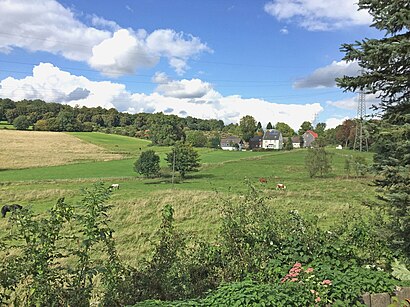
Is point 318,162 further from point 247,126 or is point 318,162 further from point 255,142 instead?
point 247,126

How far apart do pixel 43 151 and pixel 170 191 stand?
118 feet

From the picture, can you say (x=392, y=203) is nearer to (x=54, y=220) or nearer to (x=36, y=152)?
(x=54, y=220)

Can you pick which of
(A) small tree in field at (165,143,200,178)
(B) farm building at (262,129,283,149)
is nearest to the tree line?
(B) farm building at (262,129,283,149)

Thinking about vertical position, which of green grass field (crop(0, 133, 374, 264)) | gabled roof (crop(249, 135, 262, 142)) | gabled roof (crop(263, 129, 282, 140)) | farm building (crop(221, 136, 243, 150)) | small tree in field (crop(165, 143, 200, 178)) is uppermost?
gabled roof (crop(263, 129, 282, 140))

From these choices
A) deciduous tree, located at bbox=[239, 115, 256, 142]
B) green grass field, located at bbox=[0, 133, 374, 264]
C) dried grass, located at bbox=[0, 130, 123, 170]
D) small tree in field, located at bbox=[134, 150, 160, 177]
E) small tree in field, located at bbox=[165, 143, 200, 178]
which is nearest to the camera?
green grass field, located at bbox=[0, 133, 374, 264]

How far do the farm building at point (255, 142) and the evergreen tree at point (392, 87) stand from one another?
98.4m

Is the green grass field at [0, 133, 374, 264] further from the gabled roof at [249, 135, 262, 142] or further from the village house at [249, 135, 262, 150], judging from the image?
the gabled roof at [249, 135, 262, 142]

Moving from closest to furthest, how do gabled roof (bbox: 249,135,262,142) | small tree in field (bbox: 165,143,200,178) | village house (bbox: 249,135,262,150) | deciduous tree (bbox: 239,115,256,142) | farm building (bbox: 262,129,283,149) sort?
small tree in field (bbox: 165,143,200,178)
farm building (bbox: 262,129,283,149)
village house (bbox: 249,135,262,150)
gabled roof (bbox: 249,135,262,142)
deciduous tree (bbox: 239,115,256,142)

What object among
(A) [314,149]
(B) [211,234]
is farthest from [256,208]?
(A) [314,149]

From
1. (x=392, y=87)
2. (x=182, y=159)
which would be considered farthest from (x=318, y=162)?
(x=392, y=87)

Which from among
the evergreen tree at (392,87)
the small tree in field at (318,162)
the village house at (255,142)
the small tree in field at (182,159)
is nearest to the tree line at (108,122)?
the small tree in field at (182,159)

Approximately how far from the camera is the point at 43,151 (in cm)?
5072

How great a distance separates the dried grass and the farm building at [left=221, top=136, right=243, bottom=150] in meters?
47.9

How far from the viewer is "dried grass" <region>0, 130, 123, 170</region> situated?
145 ft
